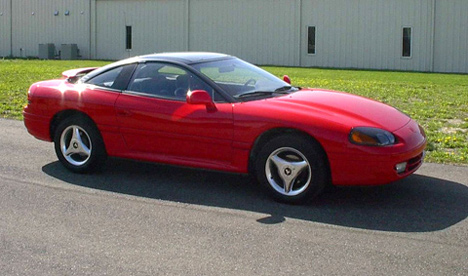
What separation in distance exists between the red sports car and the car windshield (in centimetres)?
1

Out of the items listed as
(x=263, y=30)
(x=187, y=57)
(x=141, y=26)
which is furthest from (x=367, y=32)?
(x=187, y=57)

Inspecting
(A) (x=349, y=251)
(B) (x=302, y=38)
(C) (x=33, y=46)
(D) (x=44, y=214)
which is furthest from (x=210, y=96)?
(C) (x=33, y=46)

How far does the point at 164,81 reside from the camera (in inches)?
299

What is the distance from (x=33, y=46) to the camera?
131 ft

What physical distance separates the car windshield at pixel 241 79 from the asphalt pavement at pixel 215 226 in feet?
3.18

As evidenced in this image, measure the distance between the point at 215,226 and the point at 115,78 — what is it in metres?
2.53

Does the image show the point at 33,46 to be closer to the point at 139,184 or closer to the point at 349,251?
the point at 139,184

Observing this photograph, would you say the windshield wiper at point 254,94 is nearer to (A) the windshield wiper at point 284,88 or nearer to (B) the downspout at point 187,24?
(A) the windshield wiper at point 284,88

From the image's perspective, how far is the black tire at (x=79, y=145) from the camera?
7793 mm

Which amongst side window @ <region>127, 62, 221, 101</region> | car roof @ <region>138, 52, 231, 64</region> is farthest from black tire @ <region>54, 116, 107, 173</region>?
car roof @ <region>138, 52, 231, 64</region>

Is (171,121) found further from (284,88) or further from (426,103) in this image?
(426,103)

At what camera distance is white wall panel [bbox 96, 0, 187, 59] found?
116ft

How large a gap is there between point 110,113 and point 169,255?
268 cm

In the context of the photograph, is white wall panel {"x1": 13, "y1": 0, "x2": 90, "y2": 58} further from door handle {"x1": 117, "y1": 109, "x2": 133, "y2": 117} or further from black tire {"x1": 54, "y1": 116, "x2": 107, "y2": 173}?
door handle {"x1": 117, "y1": 109, "x2": 133, "y2": 117}
